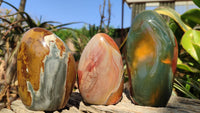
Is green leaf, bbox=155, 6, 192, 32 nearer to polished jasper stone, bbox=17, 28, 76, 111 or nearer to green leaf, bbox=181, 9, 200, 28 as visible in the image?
green leaf, bbox=181, 9, 200, 28

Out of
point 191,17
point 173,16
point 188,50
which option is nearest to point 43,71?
point 188,50

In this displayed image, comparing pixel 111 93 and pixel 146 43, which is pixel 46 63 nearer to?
pixel 111 93

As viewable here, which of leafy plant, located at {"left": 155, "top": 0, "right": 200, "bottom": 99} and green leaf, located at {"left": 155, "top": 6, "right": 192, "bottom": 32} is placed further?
green leaf, located at {"left": 155, "top": 6, "right": 192, "bottom": 32}

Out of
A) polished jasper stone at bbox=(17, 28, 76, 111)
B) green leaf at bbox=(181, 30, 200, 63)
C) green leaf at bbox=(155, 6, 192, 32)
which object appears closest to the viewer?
polished jasper stone at bbox=(17, 28, 76, 111)

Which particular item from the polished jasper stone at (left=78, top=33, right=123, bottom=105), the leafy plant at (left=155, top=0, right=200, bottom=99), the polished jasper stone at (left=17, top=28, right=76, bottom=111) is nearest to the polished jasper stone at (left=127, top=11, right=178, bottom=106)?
the polished jasper stone at (left=78, top=33, right=123, bottom=105)

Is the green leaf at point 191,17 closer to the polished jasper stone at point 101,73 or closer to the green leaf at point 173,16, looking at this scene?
the green leaf at point 173,16

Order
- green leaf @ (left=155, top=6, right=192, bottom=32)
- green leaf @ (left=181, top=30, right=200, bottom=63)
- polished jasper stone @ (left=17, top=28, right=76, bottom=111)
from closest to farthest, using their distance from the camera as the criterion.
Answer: polished jasper stone @ (left=17, top=28, right=76, bottom=111), green leaf @ (left=181, top=30, right=200, bottom=63), green leaf @ (left=155, top=6, right=192, bottom=32)

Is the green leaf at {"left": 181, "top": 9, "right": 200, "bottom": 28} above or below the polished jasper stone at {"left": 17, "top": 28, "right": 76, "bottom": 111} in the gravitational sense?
above
